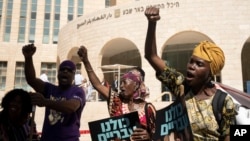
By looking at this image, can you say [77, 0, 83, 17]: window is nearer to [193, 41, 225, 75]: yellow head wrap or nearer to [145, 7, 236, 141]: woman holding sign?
[145, 7, 236, 141]: woman holding sign

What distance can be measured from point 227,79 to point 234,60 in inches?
43.5

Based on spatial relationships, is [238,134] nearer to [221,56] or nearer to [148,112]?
[221,56]

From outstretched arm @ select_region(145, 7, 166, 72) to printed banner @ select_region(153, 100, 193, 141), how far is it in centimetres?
35

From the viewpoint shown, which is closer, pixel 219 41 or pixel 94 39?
pixel 219 41

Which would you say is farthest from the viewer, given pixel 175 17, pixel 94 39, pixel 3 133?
pixel 94 39

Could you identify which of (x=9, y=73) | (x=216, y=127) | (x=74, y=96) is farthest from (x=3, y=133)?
(x=9, y=73)

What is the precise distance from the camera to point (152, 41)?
213cm

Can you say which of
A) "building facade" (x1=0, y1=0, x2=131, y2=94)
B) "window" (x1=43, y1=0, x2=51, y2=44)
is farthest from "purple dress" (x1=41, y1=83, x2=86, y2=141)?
"window" (x1=43, y1=0, x2=51, y2=44)

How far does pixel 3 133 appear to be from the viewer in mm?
2404

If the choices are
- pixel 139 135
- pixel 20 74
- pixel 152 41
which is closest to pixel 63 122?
pixel 139 135

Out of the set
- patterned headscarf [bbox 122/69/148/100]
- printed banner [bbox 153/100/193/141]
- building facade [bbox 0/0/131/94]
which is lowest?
printed banner [bbox 153/100/193/141]

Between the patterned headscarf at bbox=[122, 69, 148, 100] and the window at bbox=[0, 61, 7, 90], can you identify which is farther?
the window at bbox=[0, 61, 7, 90]

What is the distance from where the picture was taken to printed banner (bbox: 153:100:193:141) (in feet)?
5.69

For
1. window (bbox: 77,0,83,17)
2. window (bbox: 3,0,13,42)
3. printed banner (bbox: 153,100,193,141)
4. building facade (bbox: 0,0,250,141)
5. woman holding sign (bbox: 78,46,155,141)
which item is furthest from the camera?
window (bbox: 77,0,83,17)
